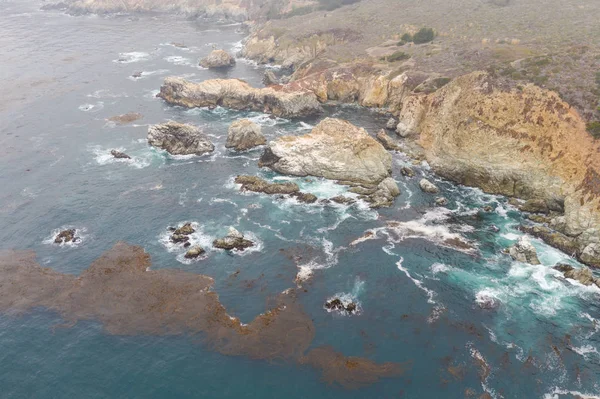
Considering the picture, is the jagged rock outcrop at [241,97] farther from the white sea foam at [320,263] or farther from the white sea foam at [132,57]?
the white sea foam at [320,263]

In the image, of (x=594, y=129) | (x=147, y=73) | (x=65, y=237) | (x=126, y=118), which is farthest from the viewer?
(x=147, y=73)

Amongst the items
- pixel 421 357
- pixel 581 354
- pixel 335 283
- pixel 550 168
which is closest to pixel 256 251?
pixel 335 283

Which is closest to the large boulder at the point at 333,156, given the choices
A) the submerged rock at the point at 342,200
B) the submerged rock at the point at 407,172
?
the submerged rock at the point at 407,172

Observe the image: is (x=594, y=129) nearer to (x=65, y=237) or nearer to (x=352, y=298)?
(x=352, y=298)

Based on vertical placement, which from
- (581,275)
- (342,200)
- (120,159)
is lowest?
(120,159)

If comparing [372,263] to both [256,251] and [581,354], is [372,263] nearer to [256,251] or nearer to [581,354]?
[256,251]

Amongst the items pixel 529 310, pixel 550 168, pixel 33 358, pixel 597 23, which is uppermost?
pixel 597 23

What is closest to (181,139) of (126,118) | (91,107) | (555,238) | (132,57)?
(126,118)
